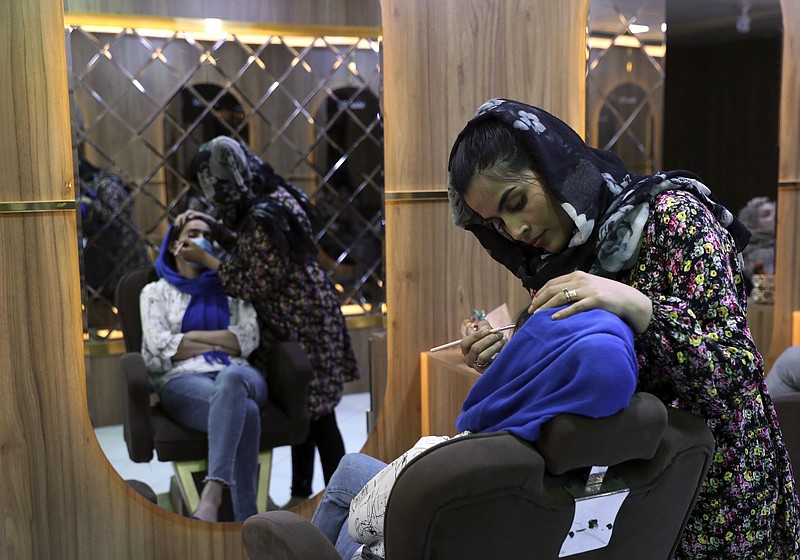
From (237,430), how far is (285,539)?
1.10 metres

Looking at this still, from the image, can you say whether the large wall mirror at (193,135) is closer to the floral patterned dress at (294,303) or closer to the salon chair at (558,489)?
the floral patterned dress at (294,303)

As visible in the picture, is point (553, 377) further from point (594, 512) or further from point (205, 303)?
point (205, 303)

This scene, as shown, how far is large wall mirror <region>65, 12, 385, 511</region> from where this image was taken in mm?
2303

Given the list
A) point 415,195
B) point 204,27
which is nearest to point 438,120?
point 415,195

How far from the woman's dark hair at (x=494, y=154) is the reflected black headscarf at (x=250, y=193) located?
3.58 feet

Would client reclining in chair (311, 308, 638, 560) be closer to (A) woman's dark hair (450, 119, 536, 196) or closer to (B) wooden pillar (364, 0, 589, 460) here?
(A) woman's dark hair (450, 119, 536, 196)

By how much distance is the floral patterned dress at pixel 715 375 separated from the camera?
1.28m

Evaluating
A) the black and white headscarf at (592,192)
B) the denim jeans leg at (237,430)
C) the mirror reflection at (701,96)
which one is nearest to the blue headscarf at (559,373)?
the black and white headscarf at (592,192)

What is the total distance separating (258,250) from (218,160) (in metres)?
0.30

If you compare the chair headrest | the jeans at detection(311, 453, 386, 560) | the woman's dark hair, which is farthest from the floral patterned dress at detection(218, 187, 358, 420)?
the chair headrest

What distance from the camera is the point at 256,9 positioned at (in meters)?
2.44

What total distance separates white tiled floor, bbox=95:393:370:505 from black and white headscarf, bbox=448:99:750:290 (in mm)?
1263

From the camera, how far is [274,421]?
8.45ft

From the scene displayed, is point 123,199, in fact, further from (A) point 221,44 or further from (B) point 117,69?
(A) point 221,44
